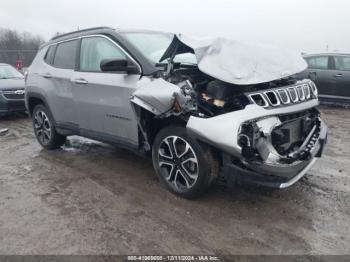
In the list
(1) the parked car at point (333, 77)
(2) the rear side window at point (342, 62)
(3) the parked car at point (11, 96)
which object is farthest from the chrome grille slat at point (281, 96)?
(3) the parked car at point (11, 96)

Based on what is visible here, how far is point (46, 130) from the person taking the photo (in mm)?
6008

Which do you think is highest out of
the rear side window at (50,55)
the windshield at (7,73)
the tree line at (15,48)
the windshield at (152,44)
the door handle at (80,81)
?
the windshield at (152,44)

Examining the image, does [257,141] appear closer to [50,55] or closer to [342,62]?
[50,55]

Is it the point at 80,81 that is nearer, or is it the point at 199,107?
the point at 199,107

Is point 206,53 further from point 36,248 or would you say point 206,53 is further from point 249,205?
point 36,248

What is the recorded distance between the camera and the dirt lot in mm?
3082

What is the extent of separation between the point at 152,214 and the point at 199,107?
115 centimetres

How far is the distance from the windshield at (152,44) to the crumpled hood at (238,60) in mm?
281

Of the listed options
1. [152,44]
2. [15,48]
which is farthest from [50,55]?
[15,48]

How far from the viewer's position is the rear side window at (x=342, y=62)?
30.9ft

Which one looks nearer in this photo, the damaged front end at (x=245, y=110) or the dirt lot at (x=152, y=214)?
the dirt lot at (x=152, y=214)

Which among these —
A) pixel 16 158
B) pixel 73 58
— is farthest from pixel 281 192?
pixel 16 158

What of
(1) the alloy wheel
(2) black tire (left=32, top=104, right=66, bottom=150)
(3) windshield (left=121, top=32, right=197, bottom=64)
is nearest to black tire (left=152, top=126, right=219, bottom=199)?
(1) the alloy wheel

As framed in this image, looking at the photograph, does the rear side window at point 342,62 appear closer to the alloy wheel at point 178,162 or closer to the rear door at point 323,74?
the rear door at point 323,74
